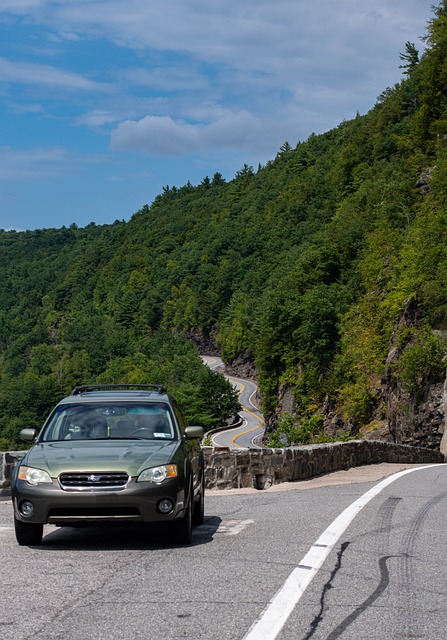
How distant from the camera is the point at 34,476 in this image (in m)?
8.66

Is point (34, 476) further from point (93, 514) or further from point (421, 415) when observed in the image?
point (421, 415)

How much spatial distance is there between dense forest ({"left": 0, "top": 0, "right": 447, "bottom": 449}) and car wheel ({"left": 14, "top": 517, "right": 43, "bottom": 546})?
3937 centimetres

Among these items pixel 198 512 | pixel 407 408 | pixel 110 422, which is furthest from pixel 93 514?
pixel 407 408

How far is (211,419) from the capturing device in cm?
11475

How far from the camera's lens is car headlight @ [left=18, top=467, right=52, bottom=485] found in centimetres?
858

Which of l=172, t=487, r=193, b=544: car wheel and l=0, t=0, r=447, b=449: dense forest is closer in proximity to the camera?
l=172, t=487, r=193, b=544: car wheel

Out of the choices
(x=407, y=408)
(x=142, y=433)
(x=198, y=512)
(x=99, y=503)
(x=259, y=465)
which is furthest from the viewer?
(x=407, y=408)

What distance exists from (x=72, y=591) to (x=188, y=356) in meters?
138

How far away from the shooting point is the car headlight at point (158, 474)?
8570 millimetres

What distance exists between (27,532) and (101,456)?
3.26 ft

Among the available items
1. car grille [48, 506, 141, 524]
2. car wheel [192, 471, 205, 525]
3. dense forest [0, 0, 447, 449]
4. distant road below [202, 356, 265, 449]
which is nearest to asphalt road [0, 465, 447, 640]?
car wheel [192, 471, 205, 525]

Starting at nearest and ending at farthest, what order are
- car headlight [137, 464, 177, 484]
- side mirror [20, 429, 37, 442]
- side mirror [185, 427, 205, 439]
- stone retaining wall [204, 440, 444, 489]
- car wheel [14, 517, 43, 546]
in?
car headlight [137, 464, 177, 484], car wheel [14, 517, 43, 546], side mirror [20, 429, 37, 442], side mirror [185, 427, 205, 439], stone retaining wall [204, 440, 444, 489]

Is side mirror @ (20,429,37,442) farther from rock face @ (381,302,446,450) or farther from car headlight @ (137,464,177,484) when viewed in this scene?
rock face @ (381,302,446,450)

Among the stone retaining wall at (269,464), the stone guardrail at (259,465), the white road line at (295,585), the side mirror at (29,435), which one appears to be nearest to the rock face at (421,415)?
the stone retaining wall at (269,464)
